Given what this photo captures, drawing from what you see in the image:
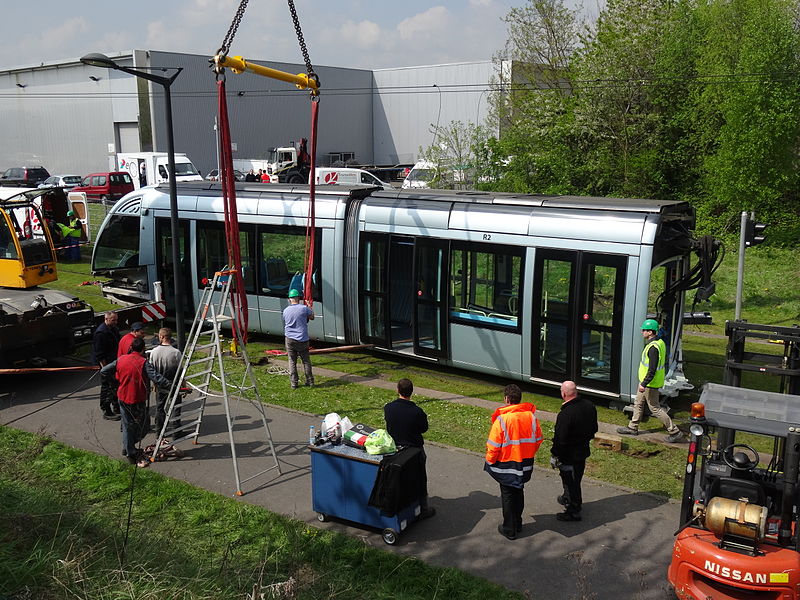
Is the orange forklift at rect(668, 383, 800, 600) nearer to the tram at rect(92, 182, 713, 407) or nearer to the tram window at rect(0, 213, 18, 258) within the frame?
the tram at rect(92, 182, 713, 407)

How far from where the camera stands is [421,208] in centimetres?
1262

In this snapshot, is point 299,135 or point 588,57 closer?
point 588,57

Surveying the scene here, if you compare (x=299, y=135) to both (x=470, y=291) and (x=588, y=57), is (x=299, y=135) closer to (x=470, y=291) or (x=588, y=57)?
(x=588, y=57)

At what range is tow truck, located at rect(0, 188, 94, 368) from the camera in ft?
39.5

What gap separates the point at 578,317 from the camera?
10867mm

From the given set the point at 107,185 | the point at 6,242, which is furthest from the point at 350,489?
the point at 107,185

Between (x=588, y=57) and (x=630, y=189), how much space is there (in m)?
5.13

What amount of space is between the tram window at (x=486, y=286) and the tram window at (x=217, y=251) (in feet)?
15.0

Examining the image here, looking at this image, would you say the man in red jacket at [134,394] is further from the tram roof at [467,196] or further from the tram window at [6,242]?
the tram window at [6,242]

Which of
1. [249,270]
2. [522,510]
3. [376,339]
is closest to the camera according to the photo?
[522,510]

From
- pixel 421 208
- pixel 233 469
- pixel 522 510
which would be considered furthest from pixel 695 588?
pixel 421 208

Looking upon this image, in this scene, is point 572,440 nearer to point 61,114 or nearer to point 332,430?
point 332,430

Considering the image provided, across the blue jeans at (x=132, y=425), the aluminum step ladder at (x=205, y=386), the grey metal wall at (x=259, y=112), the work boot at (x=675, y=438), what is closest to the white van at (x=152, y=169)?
the grey metal wall at (x=259, y=112)

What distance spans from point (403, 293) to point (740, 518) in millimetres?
7965
